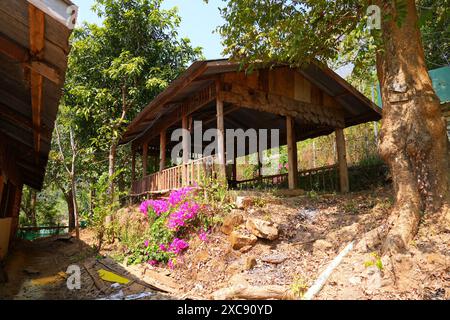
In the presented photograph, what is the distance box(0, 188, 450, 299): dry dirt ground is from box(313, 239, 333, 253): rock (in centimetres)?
2

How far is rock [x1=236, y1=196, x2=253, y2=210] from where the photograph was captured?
26.6 feet

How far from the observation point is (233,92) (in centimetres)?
1002

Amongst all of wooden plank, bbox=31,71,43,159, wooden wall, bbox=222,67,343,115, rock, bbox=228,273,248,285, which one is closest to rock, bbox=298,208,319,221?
rock, bbox=228,273,248,285

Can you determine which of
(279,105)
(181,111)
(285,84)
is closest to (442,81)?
(285,84)

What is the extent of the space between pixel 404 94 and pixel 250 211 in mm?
4107

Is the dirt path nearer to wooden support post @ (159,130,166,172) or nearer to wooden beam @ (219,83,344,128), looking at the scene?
wooden support post @ (159,130,166,172)

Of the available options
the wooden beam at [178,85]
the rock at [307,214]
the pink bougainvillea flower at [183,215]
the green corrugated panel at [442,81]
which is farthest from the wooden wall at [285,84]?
the green corrugated panel at [442,81]

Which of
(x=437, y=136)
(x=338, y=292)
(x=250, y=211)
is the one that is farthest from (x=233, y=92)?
(x=338, y=292)

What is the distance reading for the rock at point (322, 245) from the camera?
618 cm

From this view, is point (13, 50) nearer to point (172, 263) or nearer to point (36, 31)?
point (36, 31)

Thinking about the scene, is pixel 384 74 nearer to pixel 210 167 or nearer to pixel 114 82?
pixel 210 167

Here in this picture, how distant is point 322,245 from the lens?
627 centimetres

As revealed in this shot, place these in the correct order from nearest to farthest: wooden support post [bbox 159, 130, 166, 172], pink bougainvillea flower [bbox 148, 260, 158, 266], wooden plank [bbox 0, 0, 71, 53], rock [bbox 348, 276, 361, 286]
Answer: wooden plank [bbox 0, 0, 71, 53] < rock [bbox 348, 276, 361, 286] < pink bougainvillea flower [bbox 148, 260, 158, 266] < wooden support post [bbox 159, 130, 166, 172]

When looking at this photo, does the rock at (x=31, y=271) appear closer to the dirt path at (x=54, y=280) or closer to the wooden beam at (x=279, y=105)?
the dirt path at (x=54, y=280)
